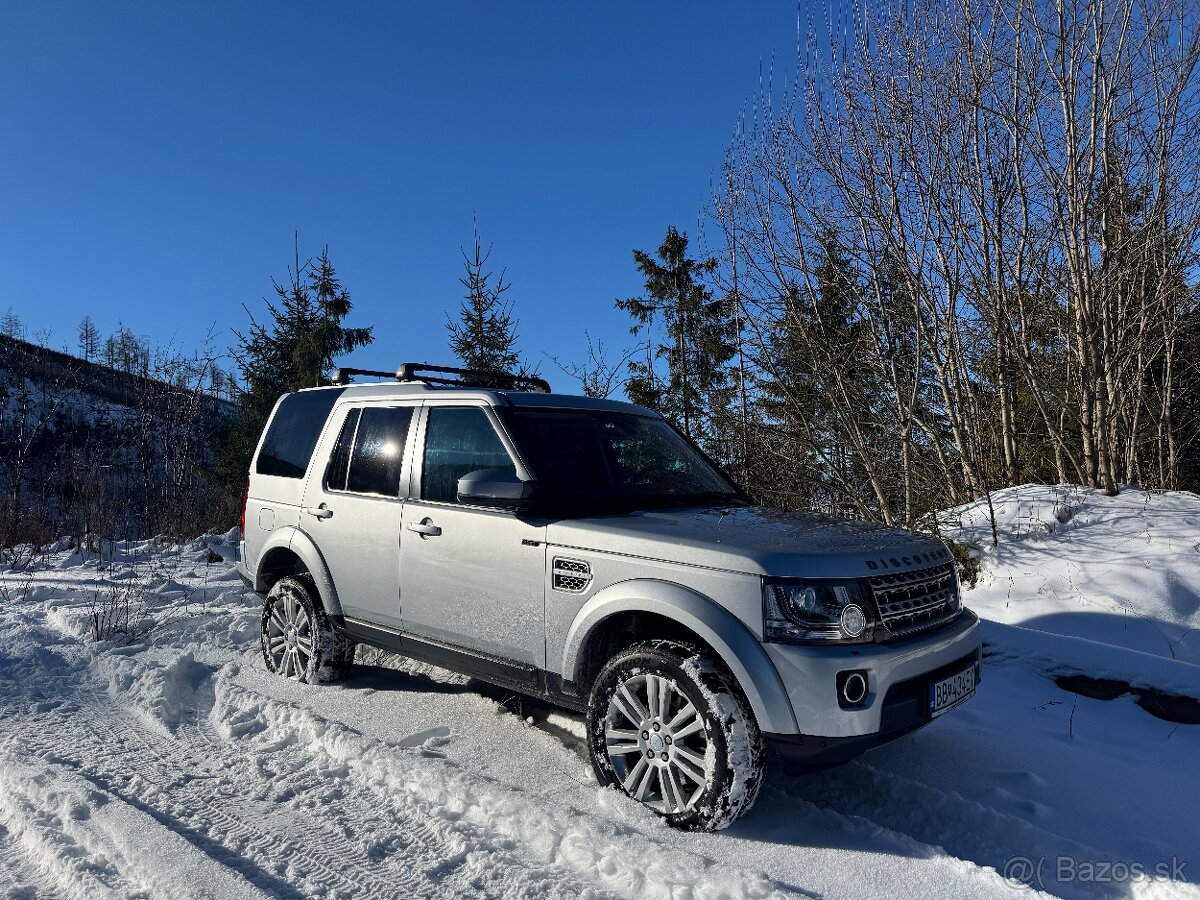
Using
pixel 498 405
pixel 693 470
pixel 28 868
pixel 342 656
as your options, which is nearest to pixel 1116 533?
pixel 693 470

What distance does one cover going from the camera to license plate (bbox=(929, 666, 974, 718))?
119 inches

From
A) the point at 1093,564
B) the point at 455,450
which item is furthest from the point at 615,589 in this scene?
the point at 1093,564

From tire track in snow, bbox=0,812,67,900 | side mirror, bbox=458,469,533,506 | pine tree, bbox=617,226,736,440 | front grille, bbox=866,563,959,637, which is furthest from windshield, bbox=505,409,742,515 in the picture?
pine tree, bbox=617,226,736,440

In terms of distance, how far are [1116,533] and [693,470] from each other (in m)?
4.78

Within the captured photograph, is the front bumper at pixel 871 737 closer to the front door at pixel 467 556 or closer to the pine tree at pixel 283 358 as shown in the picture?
the front door at pixel 467 556

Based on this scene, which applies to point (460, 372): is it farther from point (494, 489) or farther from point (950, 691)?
point (950, 691)

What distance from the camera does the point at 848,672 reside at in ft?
9.07

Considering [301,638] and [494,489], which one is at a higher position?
[494,489]

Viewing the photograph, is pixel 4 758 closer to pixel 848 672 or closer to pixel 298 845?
pixel 298 845

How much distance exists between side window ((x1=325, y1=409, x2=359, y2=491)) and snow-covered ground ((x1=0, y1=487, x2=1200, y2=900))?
1331mm

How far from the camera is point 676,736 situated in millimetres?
3047

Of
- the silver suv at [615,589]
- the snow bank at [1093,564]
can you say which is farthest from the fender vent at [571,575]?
the snow bank at [1093,564]

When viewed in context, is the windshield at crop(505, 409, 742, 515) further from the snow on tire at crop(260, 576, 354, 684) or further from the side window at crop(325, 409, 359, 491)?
the snow on tire at crop(260, 576, 354, 684)

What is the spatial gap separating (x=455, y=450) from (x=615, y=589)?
138 cm
